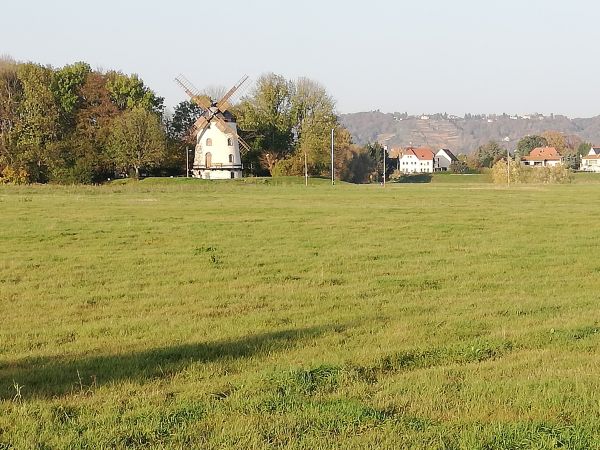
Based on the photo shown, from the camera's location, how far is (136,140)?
281 feet

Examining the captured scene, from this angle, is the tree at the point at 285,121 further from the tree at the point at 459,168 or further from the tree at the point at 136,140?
the tree at the point at 459,168

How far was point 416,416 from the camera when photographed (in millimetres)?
7180

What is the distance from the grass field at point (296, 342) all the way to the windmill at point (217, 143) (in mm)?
70517

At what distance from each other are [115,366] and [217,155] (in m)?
86.8

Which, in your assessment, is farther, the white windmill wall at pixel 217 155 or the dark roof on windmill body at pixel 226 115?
the dark roof on windmill body at pixel 226 115

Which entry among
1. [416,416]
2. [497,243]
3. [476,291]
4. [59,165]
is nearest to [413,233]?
[497,243]

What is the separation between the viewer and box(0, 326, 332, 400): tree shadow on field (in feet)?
27.9

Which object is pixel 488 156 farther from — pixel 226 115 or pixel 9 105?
pixel 9 105

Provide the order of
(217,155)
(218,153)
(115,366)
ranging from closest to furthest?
(115,366), (218,153), (217,155)

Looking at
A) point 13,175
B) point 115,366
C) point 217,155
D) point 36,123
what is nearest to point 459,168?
point 217,155

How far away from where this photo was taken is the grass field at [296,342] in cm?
684

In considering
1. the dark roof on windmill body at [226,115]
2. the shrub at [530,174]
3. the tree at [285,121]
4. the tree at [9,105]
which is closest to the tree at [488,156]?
the shrub at [530,174]

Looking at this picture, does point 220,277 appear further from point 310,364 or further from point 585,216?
point 585,216

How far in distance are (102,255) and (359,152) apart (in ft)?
341
